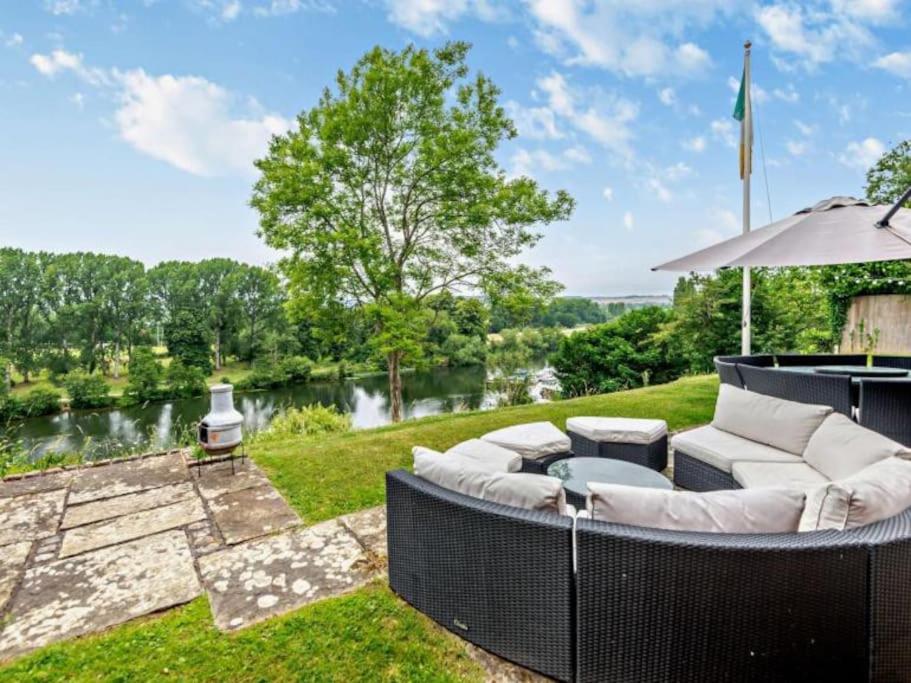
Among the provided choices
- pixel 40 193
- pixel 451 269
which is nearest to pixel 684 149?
pixel 451 269

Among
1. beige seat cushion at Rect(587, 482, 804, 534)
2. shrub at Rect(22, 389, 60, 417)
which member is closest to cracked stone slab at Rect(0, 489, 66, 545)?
beige seat cushion at Rect(587, 482, 804, 534)

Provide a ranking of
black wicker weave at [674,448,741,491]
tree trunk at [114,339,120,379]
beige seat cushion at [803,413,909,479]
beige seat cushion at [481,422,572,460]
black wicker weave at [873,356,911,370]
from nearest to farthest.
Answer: beige seat cushion at [803,413,909,479] < black wicker weave at [674,448,741,491] < beige seat cushion at [481,422,572,460] < black wicker weave at [873,356,911,370] < tree trunk at [114,339,120,379]

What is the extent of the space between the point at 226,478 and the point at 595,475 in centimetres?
296

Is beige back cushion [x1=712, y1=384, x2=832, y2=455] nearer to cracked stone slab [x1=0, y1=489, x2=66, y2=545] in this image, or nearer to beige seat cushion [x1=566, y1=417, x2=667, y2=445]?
beige seat cushion [x1=566, y1=417, x2=667, y2=445]

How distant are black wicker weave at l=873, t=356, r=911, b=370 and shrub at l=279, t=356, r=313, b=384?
24.0 metres

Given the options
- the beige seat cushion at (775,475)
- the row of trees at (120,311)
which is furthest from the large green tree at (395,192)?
the row of trees at (120,311)

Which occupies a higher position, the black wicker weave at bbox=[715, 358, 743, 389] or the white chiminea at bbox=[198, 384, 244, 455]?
the black wicker weave at bbox=[715, 358, 743, 389]

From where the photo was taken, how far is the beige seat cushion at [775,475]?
247cm

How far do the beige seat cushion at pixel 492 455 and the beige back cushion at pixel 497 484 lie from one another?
769 mm

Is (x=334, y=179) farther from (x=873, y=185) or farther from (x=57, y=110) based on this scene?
(x=873, y=185)

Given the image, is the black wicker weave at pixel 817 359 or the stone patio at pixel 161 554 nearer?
the stone patio at pixel 161 554

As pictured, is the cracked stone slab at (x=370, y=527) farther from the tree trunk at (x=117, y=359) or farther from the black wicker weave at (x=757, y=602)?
the tree trunk at (x=117, y=359)

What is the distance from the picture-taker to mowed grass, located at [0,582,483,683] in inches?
61.7

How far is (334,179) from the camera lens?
8.78m
